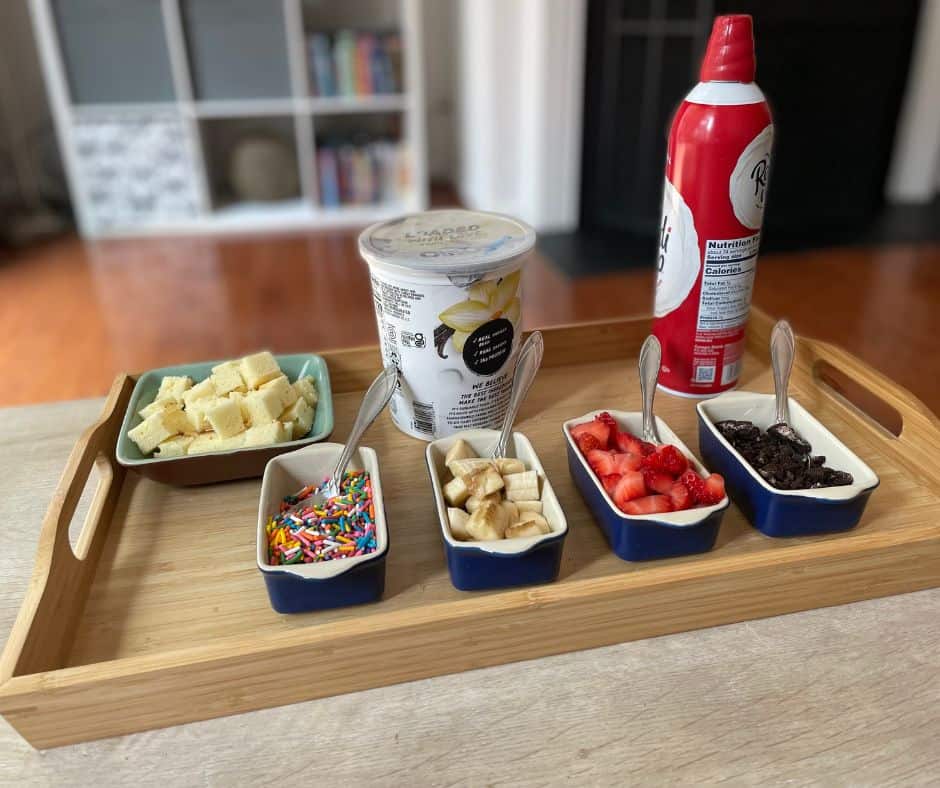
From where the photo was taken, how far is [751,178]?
28.9 inches

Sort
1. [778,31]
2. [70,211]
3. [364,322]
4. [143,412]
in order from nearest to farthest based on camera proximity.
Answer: [143,412]
[364,322]
[778,31]
[70,211]

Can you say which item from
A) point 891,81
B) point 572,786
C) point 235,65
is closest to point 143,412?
point 572,786

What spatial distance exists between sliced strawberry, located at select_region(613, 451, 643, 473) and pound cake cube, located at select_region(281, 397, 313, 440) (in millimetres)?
297

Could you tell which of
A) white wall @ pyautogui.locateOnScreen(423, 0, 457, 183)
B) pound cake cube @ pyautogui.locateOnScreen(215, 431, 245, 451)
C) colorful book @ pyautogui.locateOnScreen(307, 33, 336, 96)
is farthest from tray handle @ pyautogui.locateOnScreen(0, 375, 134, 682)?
white wall @ pyautogui.locateOnScreen(423, 0, 457, 183)

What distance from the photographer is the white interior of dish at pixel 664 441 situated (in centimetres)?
56

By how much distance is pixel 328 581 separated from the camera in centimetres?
53

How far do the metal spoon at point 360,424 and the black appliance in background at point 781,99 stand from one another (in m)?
2.14

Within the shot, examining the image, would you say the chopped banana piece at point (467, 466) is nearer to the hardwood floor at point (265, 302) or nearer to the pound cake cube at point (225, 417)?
the pound cake cube at point (225, 417)

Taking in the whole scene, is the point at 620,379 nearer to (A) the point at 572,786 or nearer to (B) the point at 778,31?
(A) the point at 572,786

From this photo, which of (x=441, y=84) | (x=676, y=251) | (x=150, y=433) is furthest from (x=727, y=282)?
(x=441, y=84)

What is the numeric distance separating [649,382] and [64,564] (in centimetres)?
52

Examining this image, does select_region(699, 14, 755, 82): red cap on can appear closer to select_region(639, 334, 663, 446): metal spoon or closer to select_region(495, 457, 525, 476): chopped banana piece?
select_region(639, 334, 663, 446): metal spoon

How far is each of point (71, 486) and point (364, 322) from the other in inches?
64.9

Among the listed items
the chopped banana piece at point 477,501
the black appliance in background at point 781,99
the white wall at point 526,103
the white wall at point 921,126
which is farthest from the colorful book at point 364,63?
the chopped banana piece at point 477,501
